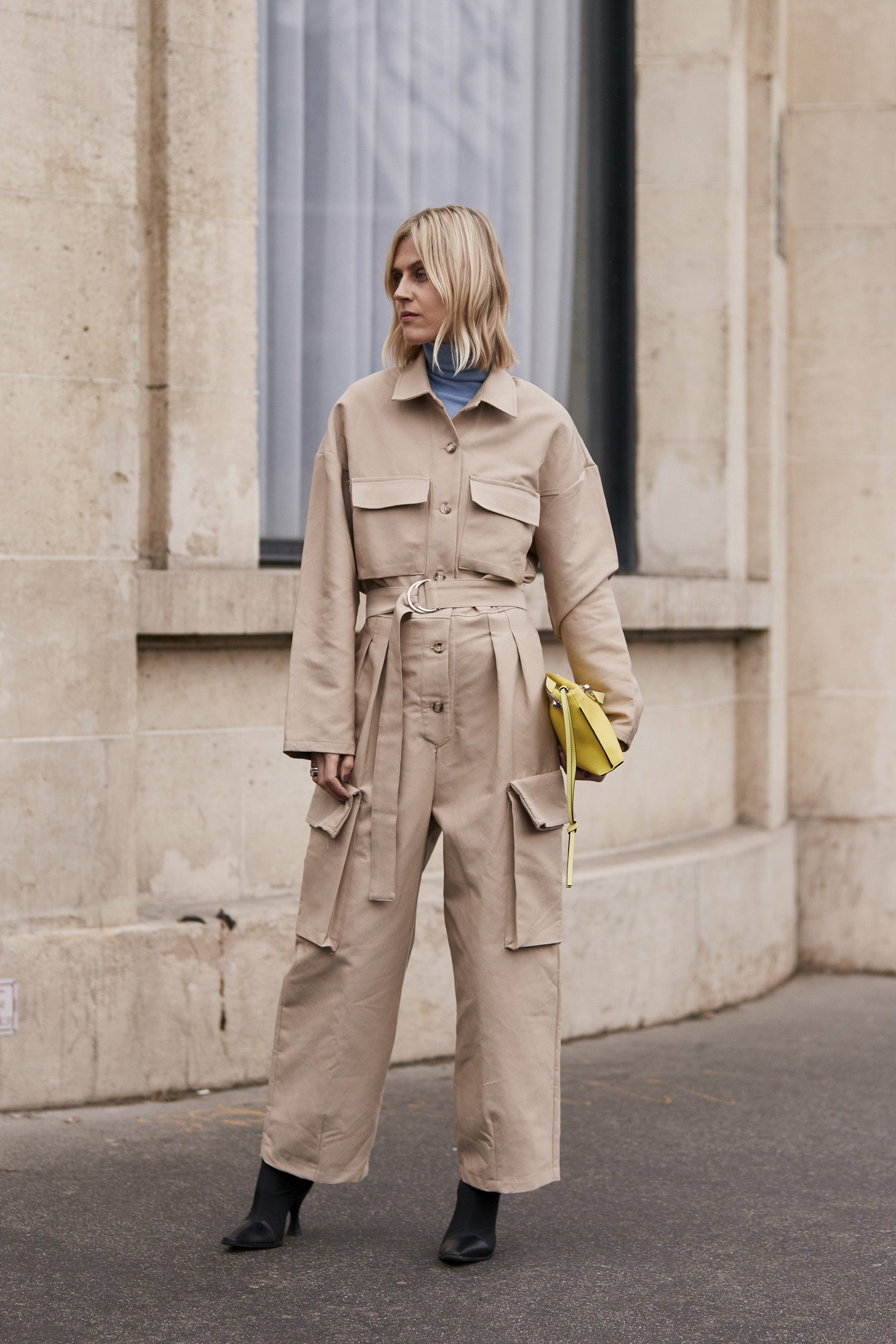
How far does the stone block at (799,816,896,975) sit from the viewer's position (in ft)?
21.9

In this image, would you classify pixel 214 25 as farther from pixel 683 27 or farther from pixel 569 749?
pixel 569 749

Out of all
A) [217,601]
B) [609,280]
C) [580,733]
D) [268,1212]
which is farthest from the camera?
[609,280]

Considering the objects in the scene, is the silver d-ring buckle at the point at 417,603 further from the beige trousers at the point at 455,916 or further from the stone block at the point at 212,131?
the stone block at the point at 212,131

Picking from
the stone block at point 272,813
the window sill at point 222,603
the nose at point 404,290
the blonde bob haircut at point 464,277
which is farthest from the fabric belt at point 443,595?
the stone block at point 272,813

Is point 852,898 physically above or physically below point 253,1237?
above

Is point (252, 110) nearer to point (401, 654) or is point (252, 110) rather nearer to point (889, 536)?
point (401, 654)

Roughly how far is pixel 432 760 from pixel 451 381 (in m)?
0.81

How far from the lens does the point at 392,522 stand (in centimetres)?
335

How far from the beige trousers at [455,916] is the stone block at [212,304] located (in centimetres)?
177

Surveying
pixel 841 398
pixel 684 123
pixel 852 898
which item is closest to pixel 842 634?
pixel 841 398

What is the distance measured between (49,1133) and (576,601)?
201cm

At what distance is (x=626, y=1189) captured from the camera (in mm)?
3916

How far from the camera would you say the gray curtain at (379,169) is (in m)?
5.45

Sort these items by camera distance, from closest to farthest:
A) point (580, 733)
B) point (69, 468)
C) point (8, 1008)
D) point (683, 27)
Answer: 1. point (580, 733)
2. point (8, 1008)
3. point (69, 468)
4. point (683, 27)
